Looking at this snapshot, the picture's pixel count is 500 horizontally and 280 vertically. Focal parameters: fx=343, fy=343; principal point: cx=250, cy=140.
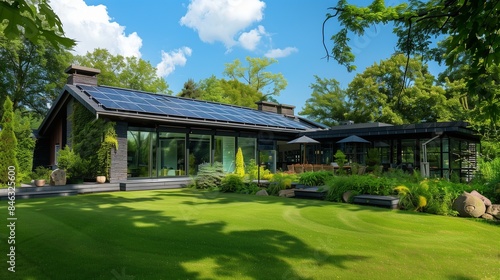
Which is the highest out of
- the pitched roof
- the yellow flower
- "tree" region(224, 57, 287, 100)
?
"tree" region(224, 57, 287, 100)

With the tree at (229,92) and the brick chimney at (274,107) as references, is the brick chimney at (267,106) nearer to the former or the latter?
the brick chimney at (274,107)

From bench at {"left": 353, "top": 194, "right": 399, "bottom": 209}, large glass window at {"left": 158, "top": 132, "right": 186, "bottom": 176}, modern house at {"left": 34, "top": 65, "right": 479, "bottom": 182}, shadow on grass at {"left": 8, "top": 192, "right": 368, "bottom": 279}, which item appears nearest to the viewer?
shadow on grass at {"left": 8, "top": 192, "right": 368, "bottom": 279}

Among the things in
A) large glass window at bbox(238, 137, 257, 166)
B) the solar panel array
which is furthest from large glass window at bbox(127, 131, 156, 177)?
large glass window at bbox(238, 137, 257, 166)

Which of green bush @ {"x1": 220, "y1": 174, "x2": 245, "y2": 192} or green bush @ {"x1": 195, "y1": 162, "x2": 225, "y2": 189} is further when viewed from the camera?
green bush @ {"x1": 195, "y1": 162, "x2": 225, "y2": 189}

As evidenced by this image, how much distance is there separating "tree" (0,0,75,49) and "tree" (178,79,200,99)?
138 ft

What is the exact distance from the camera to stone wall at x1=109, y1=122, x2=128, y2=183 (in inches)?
594

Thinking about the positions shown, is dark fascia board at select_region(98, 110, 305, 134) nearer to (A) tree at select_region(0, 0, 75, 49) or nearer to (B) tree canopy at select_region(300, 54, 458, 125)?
(A) tree at select_region(0, 0, 75, 49)

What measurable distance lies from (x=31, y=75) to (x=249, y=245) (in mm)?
33079

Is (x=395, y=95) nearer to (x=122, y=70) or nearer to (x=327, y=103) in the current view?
(x=327, y=103)

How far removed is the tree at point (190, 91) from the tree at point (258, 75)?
774 centimetres

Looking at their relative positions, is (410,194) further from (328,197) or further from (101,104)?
(101,104)

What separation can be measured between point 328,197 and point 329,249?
5.59 metres

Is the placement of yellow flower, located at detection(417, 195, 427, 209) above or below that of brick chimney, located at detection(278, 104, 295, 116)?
below

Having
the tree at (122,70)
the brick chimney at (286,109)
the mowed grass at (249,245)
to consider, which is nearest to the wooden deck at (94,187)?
the mowed grass at (249,245)
